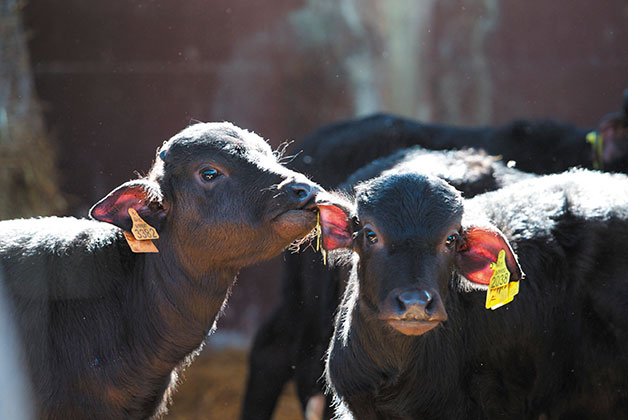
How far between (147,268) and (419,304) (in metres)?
1.53

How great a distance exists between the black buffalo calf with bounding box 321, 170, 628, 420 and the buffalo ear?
87cm

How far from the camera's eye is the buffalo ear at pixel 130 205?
370 centimetres

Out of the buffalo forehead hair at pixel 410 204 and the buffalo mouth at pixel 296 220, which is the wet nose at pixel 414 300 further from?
the buffalo mouth at pixel 296 220

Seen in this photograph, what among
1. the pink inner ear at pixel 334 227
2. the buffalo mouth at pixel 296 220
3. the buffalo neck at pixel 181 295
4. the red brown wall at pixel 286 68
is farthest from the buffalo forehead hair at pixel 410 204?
the red brown wall at pixel 286 68

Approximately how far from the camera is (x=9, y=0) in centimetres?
661

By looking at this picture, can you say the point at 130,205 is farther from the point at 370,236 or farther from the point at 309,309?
the point at 309,309

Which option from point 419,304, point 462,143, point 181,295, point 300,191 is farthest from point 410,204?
point 462,143

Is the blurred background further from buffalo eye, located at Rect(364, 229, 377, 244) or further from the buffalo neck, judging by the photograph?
buffalo eye, located at Rect(364, 229, 377, 244)

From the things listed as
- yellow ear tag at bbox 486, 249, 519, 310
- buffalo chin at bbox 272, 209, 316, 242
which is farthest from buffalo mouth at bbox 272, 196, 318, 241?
yellow ear tag at bbox 486, 249, 519, 310

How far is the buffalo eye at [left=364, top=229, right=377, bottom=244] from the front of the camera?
3.64 m

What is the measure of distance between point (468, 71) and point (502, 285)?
522 centimetres

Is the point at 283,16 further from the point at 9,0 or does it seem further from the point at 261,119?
the point at 9,0

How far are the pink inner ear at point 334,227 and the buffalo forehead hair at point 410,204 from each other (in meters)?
0.11

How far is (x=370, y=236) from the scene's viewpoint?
3654 mm
